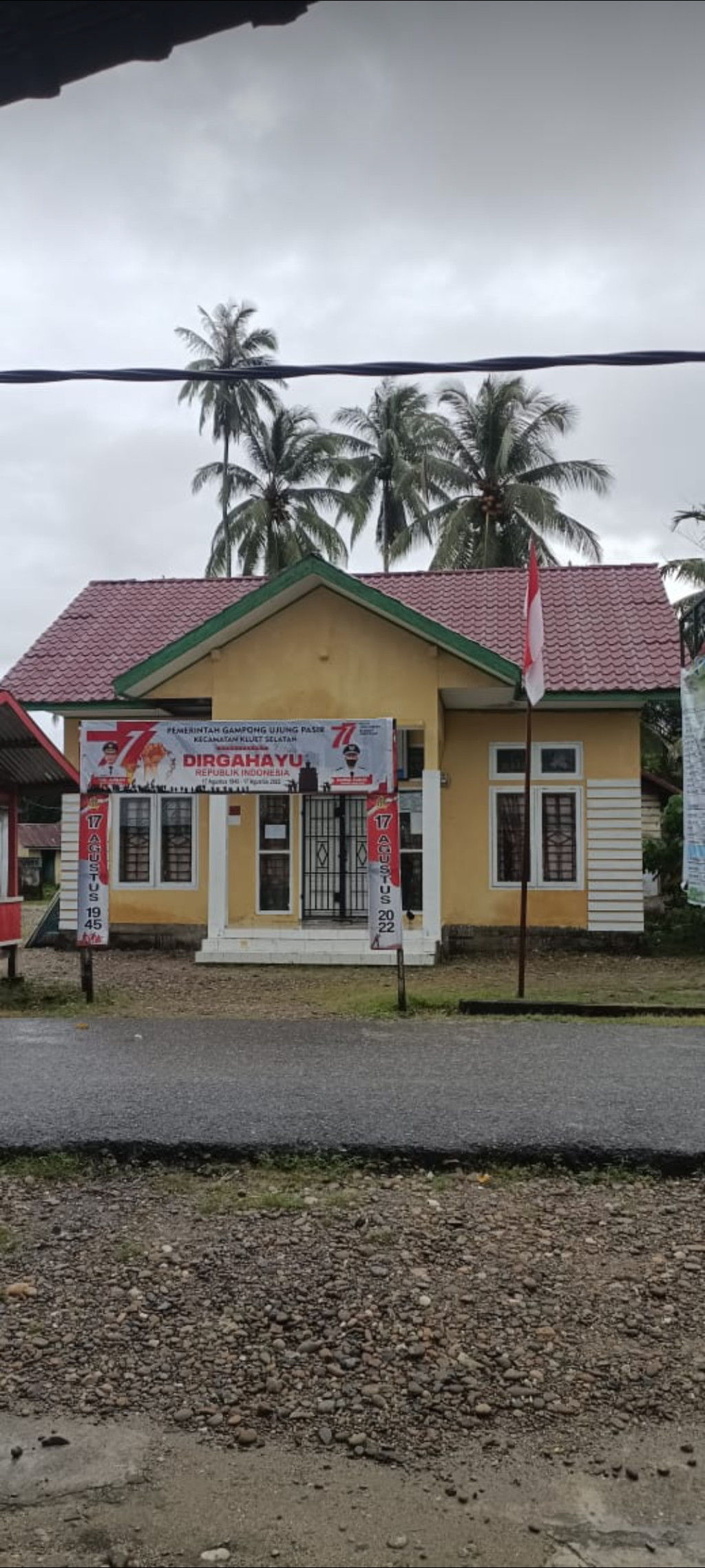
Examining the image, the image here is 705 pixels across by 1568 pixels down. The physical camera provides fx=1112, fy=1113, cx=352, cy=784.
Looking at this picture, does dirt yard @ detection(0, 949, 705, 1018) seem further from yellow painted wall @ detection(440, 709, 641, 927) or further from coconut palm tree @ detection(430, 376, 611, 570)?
coconut palm tree @ detection(430, 376, 611, 570)

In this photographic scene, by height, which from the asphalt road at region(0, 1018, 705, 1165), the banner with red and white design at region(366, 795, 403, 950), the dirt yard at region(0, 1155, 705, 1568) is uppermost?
the banner with red and white design at region(366, 795, 403, 950)

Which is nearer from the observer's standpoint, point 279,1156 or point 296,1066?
point 279,1156

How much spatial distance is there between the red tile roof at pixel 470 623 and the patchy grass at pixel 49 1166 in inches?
464

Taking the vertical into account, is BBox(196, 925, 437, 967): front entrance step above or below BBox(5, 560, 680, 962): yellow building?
below

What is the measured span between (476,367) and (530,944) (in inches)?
504

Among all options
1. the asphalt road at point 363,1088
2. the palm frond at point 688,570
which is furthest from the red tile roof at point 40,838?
the asphalt road at point 363,1088

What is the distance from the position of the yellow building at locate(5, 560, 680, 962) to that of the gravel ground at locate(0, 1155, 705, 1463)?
32.3 ft

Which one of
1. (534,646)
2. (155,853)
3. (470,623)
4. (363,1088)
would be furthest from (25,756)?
(470,623)

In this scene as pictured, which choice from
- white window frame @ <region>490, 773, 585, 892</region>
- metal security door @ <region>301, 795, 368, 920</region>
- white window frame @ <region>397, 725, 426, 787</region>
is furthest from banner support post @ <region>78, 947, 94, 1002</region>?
white window frame @ <region>490, 773, 585, 892</region>

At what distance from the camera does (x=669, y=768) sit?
25875 millimetres

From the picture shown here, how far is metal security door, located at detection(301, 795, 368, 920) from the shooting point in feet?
54.7

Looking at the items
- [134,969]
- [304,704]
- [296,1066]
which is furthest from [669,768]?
[296,1066]

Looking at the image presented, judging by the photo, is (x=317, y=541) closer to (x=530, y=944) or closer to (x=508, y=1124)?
(x=530, y=944)

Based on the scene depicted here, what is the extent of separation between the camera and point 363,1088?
22.0ft
